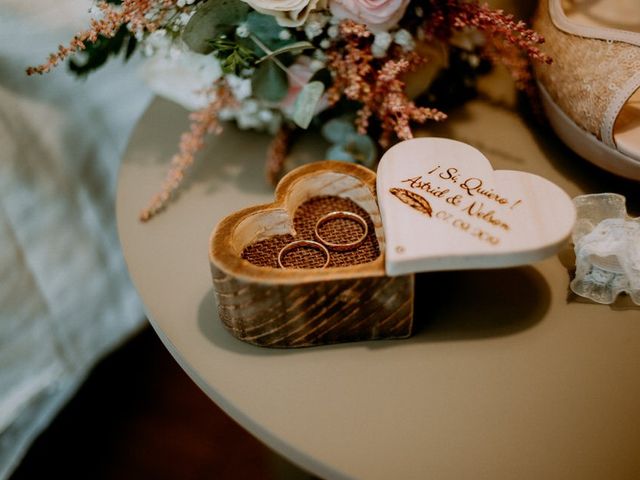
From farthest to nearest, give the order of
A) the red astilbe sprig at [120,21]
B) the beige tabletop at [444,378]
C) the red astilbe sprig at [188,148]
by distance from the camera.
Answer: the red astilbe sprig at [188,148], the red astilbe sprig at [120,21], the beige tabletop at [444,378]

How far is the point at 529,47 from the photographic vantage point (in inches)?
24.4

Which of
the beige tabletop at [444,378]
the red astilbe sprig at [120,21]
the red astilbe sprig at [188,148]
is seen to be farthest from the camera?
the red astilbe sprig at [188,148]

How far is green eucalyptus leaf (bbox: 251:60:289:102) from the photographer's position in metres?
0.69

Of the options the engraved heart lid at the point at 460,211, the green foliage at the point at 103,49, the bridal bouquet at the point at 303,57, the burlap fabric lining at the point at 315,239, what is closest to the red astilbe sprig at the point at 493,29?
the bridal bouquet at the point at 303,57

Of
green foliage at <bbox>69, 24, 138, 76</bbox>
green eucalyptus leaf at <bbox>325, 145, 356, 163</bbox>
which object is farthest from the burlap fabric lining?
green foliage at <bbox>69, 24, 138, 76</bbox>

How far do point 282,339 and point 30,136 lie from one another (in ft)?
1.79

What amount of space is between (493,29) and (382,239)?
27 cm

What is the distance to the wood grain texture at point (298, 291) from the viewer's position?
20.8 inches

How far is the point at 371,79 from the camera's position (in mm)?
690

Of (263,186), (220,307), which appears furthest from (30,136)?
(220,307)

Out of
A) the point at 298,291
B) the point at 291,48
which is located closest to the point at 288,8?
the point at 291,48

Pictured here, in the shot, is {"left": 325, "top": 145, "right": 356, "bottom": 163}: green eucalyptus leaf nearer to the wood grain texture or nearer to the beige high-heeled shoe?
the wood grain texture

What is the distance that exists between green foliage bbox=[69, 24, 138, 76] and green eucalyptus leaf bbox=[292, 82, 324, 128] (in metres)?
0.26

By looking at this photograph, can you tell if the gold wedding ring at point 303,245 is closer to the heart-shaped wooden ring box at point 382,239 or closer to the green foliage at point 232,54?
the heart-shaped wooden ring box at point 382,239
